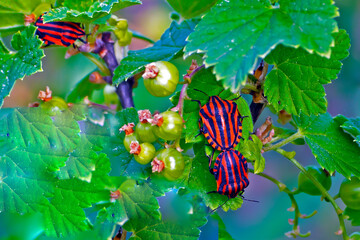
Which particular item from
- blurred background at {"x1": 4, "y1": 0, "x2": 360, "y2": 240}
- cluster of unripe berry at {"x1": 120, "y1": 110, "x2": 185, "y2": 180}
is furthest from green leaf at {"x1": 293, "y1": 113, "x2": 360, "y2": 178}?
blurred background at {"x1": 4, "y1": 0, "x2": 360, "y2": 240}

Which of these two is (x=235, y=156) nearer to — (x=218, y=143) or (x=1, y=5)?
(x=218, y=143)

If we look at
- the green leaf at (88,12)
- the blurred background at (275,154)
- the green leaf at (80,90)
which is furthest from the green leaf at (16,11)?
the blurred background at (275,154)

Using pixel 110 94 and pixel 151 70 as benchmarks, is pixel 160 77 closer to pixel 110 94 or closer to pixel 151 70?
pixel 151 70

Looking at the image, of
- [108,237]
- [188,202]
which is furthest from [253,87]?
[108,237]

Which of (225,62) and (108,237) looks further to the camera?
(108,237)

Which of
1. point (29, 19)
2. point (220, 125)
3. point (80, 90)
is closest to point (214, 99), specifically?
point (220, 125)

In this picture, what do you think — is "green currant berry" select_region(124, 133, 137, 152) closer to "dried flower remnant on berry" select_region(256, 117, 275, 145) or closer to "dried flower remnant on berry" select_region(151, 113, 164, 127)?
"dried flower remnant on berry" select_region(151, 113, 164, 127)

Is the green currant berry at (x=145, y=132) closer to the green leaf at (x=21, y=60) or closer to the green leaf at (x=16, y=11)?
the green leaf at (x=21, y=60)
